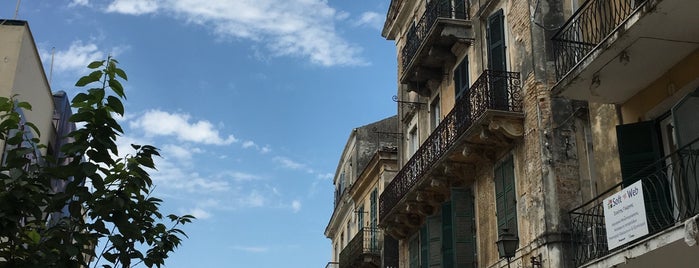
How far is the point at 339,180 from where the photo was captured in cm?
3884

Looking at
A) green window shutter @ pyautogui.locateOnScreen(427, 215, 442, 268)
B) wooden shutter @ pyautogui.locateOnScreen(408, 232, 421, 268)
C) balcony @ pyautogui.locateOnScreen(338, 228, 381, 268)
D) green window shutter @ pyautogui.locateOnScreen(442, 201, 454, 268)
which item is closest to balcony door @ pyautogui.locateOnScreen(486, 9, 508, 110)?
green window shutter @ pyautogui.locateOnScreen(442, 201, 454, 268)

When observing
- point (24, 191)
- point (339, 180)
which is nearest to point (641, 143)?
point (24, 191)

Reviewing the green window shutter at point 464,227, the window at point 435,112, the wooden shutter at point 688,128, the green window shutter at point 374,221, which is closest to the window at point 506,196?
the green window shutter at point 464,227

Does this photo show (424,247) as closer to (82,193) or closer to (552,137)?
(552,137)

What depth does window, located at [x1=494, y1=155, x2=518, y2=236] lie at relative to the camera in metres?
14.7

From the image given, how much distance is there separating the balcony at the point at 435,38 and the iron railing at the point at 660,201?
6503 millimetres

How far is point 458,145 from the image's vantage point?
16188 mm

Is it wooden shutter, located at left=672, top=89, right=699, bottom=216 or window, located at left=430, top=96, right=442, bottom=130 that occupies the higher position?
window, located at left=430, top=96, right=442, bottom=130

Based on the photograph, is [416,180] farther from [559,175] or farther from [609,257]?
[609,257]

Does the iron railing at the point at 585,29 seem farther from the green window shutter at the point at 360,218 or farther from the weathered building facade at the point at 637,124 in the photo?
the green window shutter at the point at 360,218

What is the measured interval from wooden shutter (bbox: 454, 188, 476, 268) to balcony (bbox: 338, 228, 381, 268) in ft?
38.8

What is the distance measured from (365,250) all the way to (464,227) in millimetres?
12810

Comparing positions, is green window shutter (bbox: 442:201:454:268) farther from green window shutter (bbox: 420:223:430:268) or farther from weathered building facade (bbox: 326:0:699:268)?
green window shutter (bbox: 420:223:430:268)

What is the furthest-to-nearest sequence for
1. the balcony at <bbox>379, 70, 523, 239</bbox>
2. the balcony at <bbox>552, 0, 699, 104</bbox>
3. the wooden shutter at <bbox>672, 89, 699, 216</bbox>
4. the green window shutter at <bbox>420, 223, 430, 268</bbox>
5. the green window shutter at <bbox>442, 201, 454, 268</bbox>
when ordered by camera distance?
the green window shutter at <bbox>420, 223, 430, 268</bbox>, the green window shutter at <bbox>442, 201, 454, 268</bbox>, the balcony at <bbox>379, 70, 523, 239</bbox>, the balcony at <bbox>552, 0, 699, 104</bbox>, the wooden shutter at <bbox>672, 89, 699, 216</bbox>
